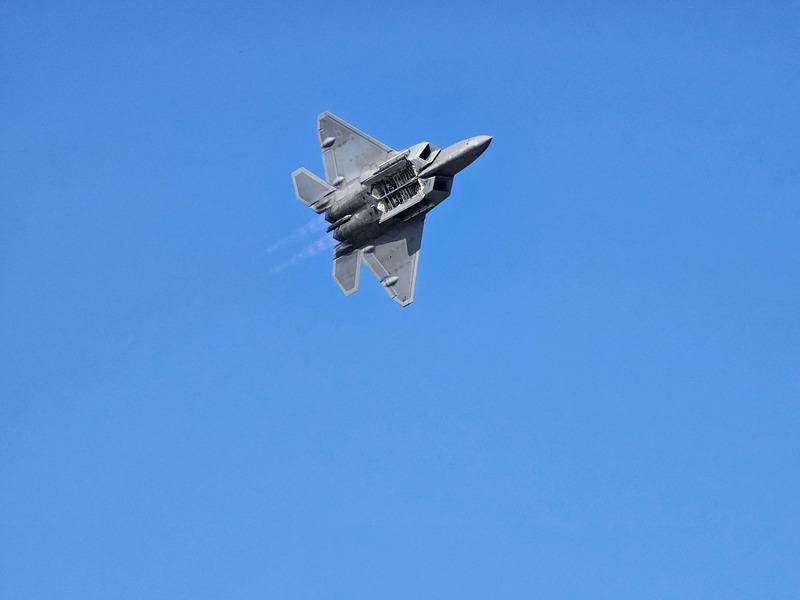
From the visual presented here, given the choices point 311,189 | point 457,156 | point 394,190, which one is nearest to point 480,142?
point 457,156

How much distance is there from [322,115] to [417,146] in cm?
1052

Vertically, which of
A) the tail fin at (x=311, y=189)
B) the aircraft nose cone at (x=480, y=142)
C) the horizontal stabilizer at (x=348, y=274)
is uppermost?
the tail fin at (x=311, y=189)

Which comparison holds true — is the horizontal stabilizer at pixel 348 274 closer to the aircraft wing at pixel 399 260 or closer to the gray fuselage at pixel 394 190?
the gray fuselage at pixel 394 190

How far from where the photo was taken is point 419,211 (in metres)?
76.2

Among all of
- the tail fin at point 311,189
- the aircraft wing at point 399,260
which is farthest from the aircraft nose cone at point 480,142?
the tail fin at point 311,189

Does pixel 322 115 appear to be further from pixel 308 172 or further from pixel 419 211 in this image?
pixel 419 211

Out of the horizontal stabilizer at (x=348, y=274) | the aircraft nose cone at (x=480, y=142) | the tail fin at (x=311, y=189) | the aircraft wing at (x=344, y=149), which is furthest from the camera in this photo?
the horizontal stabilizer at (x=348, y=274)

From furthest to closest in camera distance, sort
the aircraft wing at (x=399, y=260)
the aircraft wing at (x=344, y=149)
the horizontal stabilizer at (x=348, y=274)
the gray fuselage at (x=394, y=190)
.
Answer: the horizontal stabilizer at (x=348, y=274) < the aircraft wing at (x=344, y=149) < the aircraft wing at (x=399, y=260) < the gray fuselage at (x=394, y=190)

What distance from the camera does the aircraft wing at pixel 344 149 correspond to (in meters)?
79.4

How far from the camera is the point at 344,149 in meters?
80.8

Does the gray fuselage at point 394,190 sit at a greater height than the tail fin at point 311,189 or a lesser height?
lesser

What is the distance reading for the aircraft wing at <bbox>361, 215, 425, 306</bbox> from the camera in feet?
257

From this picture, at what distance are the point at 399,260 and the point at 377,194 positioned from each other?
5.01 metres

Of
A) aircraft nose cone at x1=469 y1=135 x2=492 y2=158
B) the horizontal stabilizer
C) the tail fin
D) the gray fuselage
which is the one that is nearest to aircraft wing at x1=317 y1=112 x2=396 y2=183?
the tail fin
